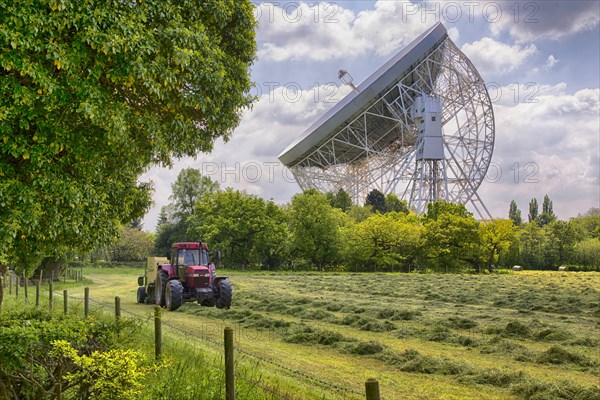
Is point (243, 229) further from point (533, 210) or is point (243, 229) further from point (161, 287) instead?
point (533, 210)

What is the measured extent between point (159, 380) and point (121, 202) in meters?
3.80

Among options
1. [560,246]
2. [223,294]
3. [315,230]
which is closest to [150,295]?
[223,294]

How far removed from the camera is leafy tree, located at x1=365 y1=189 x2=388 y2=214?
71000mm

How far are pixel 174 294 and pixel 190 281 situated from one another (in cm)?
76

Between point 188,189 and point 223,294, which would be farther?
point 188,189

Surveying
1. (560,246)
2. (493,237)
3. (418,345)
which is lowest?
(418,345)

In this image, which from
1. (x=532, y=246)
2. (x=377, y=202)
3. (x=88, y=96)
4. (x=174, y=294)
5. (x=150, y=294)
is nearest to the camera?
(x=88, y=96)

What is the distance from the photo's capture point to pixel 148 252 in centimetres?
6838

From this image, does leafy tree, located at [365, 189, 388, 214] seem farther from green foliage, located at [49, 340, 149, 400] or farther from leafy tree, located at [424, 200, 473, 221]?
green foliage, located at [49, 340, 149, 400]

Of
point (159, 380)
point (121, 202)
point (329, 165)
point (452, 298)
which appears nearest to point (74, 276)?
point (329, 165)

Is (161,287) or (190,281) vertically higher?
(190,281)

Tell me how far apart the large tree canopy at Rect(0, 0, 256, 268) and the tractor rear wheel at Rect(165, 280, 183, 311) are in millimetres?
7948

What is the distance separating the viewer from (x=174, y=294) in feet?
54.1

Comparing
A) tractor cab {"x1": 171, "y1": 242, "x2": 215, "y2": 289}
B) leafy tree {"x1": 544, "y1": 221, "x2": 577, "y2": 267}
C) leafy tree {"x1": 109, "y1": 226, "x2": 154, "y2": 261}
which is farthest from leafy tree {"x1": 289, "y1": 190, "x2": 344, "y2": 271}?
tractor cab {"x1": 171, "y1": 242, "x2": 215, "y2": 289}
